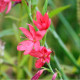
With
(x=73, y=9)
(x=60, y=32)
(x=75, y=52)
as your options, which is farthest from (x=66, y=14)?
(x=75, y=52)

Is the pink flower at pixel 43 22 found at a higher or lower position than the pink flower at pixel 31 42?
higher

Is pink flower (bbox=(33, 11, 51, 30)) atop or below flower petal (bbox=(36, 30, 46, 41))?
atop

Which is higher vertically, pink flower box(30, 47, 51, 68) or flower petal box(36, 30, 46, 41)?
flower petal box(36, 30, 46, 41)

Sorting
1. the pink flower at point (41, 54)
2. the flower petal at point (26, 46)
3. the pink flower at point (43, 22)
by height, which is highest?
the pink flower at point (43, 22)

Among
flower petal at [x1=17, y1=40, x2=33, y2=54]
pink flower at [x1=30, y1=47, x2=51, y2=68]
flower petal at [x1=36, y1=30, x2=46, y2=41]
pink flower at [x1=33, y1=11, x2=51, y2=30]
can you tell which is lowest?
pink flower at [x1=30, y1=47, x2=51, y2=68]


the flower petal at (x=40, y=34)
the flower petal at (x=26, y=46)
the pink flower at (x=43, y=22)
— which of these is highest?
the pink flower at (x=43, y=22)

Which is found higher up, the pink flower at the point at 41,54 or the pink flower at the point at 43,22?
the pink flower at the point at 43,22

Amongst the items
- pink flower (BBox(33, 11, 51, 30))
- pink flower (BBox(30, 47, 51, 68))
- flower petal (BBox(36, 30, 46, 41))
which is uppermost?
pink flower (BBox(33, 11, 51, 30))

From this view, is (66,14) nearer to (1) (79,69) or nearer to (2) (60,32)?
(2) (60,32)

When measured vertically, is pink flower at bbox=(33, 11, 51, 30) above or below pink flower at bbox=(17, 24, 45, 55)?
above

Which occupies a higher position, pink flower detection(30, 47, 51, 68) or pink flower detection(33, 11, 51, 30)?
pink flower detection(33, 11, 51, 30)

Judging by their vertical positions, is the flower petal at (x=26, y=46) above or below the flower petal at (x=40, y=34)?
below
